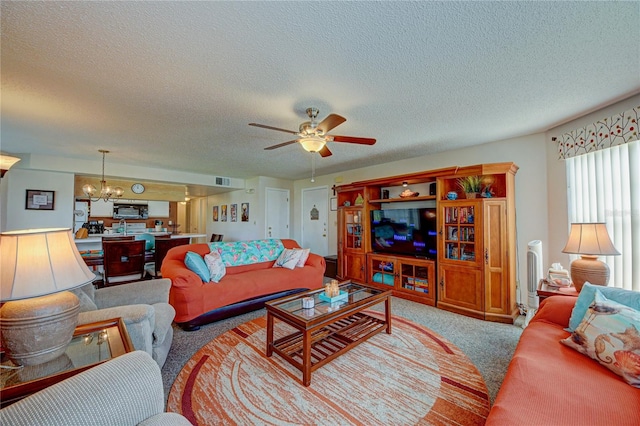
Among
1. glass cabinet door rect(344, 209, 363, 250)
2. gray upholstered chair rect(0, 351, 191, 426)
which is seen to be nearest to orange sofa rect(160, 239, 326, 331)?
glass cabinet door rect(344, 209, 363, 250)

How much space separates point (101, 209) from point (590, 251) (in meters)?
9.11

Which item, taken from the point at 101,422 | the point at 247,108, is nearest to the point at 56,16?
the point at 247,108

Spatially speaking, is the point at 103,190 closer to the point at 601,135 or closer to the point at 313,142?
the point at 313,142

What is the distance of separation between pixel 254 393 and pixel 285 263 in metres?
2.26

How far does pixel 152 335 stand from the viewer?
6.23 feet

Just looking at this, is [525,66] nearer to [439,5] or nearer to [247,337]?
[439,5]

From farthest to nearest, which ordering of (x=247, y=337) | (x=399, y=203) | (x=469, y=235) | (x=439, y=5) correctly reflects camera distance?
1. (x=399, y=203)
2. (x=469, y=235)
3. (x=247, y=337)
4. (x=439, y=5)

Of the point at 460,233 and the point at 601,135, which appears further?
the point at 460,233

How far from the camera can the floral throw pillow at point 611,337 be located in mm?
1284

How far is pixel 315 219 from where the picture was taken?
21.1 ft

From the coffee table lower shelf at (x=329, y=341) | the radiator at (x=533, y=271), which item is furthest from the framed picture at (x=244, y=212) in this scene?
the radiator at (x=533, y=271)

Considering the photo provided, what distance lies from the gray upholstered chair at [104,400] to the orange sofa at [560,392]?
52.7 inches

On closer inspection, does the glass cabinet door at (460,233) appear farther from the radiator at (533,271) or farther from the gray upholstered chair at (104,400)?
the gray upholstered chair at (104,400)

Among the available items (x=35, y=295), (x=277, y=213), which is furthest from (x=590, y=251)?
(x=277, y=213)
